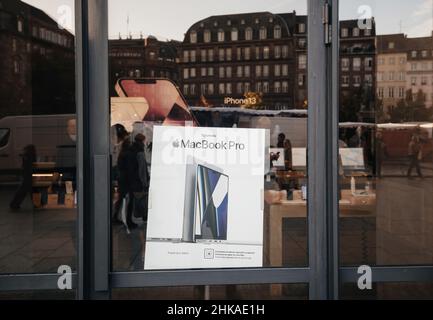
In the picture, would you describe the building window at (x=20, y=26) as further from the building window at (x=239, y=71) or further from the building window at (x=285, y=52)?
the building window at (x=285, y=52)

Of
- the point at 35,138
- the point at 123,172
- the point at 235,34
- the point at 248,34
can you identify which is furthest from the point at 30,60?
the point at 248,34

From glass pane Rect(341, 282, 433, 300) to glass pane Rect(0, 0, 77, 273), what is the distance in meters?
2.14

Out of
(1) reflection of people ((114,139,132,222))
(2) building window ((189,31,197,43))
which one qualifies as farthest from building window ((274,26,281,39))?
(1) reflection of people ((114,139,132,222))

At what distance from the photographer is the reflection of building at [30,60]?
11.7 feet

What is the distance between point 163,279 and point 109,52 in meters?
1.61

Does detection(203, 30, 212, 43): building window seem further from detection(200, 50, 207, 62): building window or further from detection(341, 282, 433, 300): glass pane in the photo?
detection(341, 282, 433, 300): glass pane

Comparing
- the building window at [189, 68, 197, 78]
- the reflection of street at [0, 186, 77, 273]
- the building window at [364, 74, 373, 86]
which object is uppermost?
the building window at [189, 68, 197, 78]

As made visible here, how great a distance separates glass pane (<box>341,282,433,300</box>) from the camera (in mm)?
3434

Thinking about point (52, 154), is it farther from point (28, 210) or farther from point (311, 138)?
point (311, 138)

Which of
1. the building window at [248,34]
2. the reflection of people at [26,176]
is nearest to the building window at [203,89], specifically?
the building window at [248,34]

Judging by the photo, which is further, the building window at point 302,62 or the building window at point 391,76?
the building window at point 391,76

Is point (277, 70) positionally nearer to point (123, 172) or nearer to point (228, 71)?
point (228, 71)

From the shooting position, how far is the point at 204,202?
3.50m

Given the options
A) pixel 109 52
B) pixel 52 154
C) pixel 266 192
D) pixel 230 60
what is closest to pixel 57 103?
pixel 52 154
